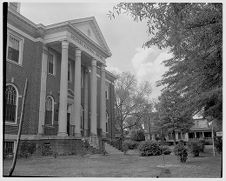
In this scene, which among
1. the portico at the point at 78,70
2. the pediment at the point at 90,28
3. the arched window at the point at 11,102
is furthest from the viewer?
the pediment at the point at 90,28

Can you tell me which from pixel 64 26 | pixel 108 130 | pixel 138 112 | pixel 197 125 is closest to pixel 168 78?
pixel 64 26

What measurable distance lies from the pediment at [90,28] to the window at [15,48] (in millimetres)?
3320

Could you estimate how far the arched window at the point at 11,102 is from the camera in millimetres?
13867

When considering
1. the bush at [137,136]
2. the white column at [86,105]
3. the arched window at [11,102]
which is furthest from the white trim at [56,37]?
the bush at [137,136]

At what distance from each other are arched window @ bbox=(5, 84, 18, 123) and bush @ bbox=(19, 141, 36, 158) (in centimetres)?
140

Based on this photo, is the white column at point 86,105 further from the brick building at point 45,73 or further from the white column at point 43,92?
the white column at point 43,92

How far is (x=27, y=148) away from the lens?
1342cm

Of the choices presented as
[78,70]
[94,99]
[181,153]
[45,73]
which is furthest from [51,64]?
[181,153]

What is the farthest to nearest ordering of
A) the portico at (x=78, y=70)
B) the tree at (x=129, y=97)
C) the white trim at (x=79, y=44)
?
the tree at (x=129, y=97), the white trim at (x=79, y=44), the portico at (x=78, y=70)

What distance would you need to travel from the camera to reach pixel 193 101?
9336 millimetres

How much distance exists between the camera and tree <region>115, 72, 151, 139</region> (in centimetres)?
3244

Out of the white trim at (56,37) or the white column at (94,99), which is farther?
the white column at (94,99)

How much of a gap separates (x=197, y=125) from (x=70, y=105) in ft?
93.8

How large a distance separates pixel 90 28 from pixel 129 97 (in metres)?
15.7
